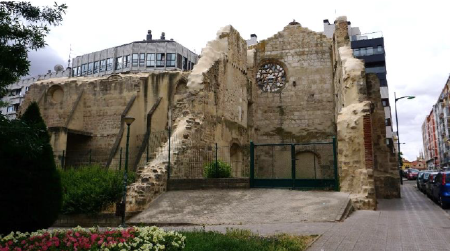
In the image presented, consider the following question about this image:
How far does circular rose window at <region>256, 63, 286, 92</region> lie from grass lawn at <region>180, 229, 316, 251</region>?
16.5 meters

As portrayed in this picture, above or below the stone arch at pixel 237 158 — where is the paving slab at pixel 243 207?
below

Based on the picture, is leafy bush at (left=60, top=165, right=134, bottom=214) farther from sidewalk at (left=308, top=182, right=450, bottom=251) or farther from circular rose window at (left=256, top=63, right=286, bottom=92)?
circular rose window at (left=256, top=63, right=286, bottom=92)

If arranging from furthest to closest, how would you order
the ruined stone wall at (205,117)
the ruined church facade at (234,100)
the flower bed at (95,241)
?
the ruined church facade at (234,100)
the ruined stone wall at (205,117)
the flower bed at (95,241)

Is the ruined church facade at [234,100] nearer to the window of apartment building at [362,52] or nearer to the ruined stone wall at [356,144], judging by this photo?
the ruined stone wall at [356,144]

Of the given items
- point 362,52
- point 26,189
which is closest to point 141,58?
point 362,52

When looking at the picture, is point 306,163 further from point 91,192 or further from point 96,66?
point 96,66

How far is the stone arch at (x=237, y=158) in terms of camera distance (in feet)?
60.9

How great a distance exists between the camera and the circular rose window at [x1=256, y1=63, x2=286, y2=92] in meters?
22.7

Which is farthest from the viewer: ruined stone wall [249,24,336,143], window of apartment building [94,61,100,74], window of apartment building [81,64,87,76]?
window of apartment building [81,64,87,76]

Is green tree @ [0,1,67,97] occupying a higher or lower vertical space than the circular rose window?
lower

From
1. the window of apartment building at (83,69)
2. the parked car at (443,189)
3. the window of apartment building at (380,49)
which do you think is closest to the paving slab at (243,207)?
the parked car at (443,189)

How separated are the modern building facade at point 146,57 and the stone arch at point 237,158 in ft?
111

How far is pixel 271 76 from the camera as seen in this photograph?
22938mm

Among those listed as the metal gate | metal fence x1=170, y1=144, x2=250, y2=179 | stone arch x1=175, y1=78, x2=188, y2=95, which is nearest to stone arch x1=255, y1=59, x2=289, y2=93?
the metal gate
